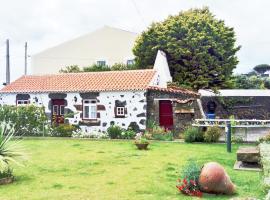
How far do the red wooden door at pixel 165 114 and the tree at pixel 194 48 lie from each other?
9.24 metres

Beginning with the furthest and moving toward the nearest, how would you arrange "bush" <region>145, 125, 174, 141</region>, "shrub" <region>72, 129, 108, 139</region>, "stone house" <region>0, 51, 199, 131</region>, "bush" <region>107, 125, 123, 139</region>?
"stone house" <region>0, 51, 199, 131</region> < "shrub" <region>72, 129, 108, 139</region> < "bush" <region>107, 125, 123, 139</region> < "bush" <region>145, 125, 174, 141</region>

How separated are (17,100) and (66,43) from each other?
16.0 metres

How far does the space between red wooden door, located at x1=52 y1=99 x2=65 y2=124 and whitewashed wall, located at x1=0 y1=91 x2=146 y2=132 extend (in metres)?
0.38

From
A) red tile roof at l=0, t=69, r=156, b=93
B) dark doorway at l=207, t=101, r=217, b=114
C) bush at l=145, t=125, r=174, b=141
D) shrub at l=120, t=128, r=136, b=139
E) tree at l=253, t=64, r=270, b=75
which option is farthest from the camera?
tree at l=253, t=64, r=270, b=75

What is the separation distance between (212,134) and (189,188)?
1117 centimetres

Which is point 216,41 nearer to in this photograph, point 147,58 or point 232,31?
point 232,31

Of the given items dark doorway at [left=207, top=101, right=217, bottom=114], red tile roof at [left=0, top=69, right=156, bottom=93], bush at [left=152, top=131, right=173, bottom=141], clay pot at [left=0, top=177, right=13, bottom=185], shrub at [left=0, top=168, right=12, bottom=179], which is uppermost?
red tile roof at [left=0, top=69, right=156, bottom=93]

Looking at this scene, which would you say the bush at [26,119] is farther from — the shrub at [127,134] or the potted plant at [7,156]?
the potted plant at [7,156]

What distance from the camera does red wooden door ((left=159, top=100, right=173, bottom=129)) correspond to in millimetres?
24006

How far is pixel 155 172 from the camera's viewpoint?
39.4 ft

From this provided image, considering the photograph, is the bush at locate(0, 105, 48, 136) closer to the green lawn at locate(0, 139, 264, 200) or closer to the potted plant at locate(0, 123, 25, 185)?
the green lawn at locate(0, 139, 264, 200)

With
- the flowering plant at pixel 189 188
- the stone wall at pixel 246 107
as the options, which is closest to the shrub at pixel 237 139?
the stone wall at pixel 246 107

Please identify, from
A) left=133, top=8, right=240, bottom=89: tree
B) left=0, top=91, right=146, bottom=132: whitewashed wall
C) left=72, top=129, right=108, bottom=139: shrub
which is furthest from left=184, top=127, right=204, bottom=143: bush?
left=133, top=8, right=240, bottom=89: tree

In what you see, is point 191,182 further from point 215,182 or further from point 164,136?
point 164,136
